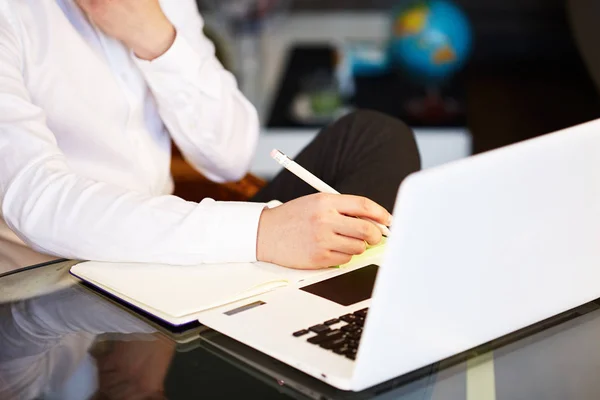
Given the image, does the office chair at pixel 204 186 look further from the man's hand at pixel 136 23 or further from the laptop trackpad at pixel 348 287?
the laptop trackpad at pixel 348 287

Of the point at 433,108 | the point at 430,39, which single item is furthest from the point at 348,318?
the point at 430,39

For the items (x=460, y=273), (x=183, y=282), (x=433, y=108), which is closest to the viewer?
(x=460, y=273)

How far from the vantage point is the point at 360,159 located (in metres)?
1.34

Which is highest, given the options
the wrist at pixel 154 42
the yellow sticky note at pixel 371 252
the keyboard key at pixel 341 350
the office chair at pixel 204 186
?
the wrist at pixel 154 42

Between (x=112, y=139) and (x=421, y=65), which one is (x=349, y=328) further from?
(x=421, y=65)

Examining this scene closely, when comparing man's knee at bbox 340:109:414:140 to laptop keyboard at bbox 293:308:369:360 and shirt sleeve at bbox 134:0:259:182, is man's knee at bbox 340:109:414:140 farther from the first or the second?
laptop keyboard at bbox 293:308:369:360

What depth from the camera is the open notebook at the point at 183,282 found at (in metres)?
0.90

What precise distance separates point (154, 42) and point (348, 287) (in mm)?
532

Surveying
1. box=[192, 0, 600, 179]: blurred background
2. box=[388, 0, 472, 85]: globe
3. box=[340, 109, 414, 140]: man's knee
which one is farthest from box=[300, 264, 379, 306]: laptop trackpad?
box=[388, 0, 472, 85]: globe

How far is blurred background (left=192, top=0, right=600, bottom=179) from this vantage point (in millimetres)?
2666

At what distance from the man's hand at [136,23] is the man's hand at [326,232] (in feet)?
1.34

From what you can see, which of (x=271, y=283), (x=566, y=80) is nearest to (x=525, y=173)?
(x=271, y=283)

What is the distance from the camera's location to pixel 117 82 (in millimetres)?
1328

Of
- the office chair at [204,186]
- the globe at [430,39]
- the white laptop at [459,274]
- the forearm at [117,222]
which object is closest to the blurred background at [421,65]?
the globe at [430,39]
